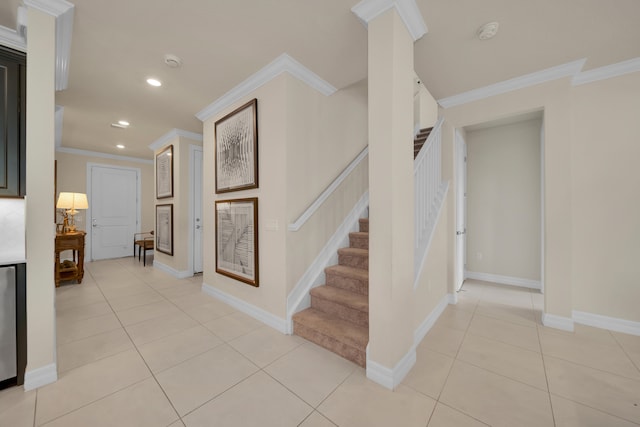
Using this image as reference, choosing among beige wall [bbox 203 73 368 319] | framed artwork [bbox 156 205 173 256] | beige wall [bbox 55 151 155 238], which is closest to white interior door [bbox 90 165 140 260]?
beige wall [bbox 55 151 155 238]

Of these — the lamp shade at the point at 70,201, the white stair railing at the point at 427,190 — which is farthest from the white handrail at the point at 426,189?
the lamp shade at the point at 70,201

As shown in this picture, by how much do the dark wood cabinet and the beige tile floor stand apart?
1.34 meters

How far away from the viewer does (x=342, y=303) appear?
88.5 inches

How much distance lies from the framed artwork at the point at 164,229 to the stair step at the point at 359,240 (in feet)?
11.0

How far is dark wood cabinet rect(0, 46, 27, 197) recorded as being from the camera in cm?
162

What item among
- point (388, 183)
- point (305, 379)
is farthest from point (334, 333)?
point (388, 183)

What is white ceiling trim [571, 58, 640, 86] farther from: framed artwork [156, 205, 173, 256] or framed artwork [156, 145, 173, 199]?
framed artwork [156, 205, 173, 256]

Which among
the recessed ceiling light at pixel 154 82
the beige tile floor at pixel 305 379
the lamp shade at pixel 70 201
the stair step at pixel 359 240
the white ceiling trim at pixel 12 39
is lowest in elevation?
the beige tile floor at pixel 305 379

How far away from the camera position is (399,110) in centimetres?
166

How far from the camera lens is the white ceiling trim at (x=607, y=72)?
234 cm

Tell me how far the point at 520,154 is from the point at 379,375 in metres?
3.95

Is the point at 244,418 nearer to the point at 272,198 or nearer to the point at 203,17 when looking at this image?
the point at 272,198

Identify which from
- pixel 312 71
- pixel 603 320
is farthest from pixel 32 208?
pixel 603 320

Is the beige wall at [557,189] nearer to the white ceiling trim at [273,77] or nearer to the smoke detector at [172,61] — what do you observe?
the white ceiling trim at [273,77]
